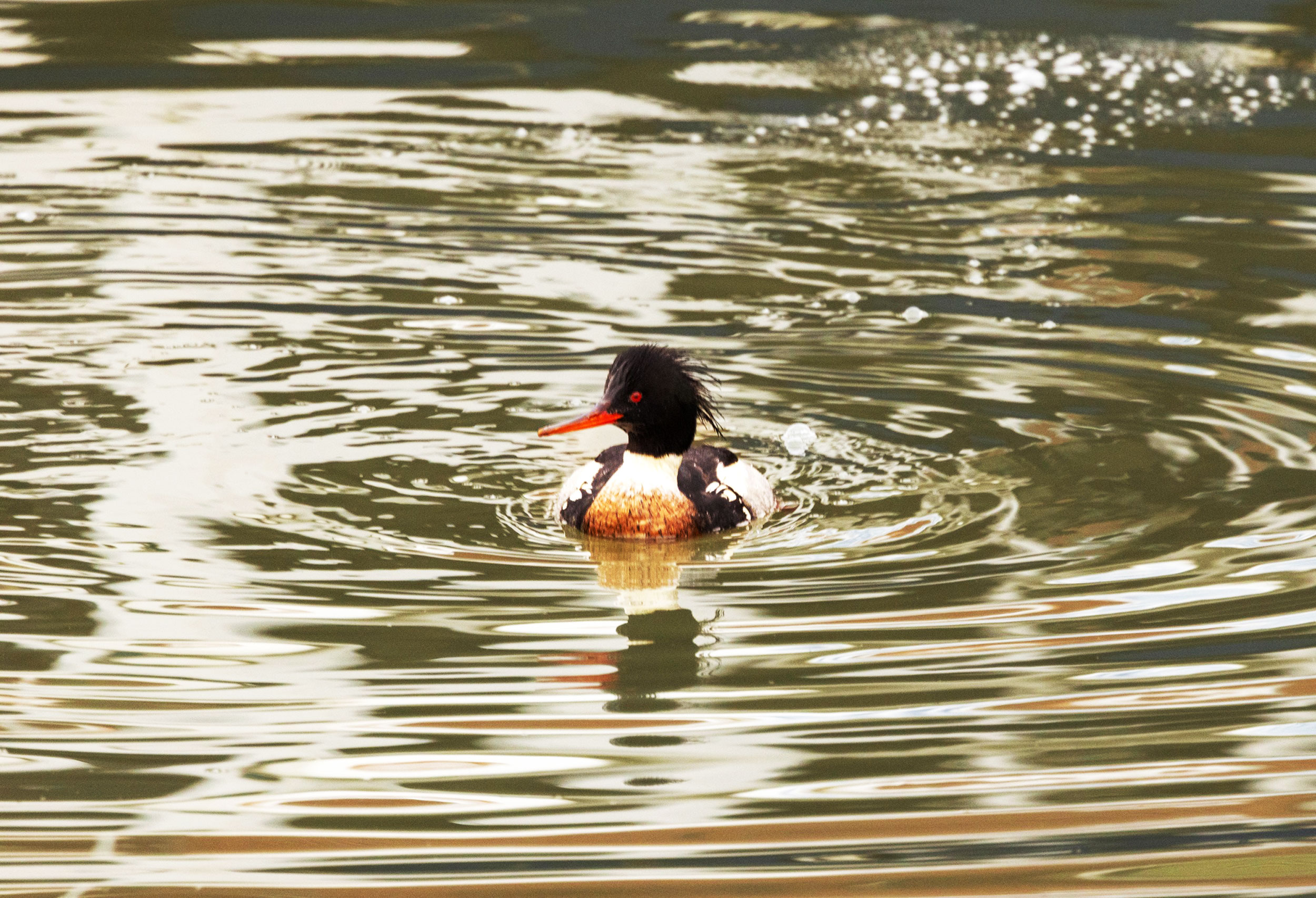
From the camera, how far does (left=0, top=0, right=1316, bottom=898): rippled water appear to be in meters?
4.93

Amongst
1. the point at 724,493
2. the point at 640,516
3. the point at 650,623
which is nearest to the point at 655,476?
the point at 640,516

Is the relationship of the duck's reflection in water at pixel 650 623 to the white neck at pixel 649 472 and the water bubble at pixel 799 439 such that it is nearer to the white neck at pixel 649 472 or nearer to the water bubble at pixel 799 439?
the white neck at pixel 649 472

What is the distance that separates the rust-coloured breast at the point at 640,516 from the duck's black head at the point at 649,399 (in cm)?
23

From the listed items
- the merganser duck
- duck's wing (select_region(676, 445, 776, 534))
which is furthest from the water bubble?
the merganser duck

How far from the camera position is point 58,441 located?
873 cm

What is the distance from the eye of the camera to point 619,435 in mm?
9789

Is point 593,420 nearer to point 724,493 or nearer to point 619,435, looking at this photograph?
point 724,493

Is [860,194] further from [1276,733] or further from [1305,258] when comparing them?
[1276,733]

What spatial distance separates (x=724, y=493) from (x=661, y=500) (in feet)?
0.97

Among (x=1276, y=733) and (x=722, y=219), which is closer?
(x=1276, y=733)

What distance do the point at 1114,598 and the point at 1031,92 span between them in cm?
1044

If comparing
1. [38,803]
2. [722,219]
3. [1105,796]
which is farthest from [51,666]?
[722,219]

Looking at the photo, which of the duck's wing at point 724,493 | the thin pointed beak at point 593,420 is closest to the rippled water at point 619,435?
the duck's wing at point 724,493

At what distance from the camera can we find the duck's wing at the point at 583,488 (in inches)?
315
